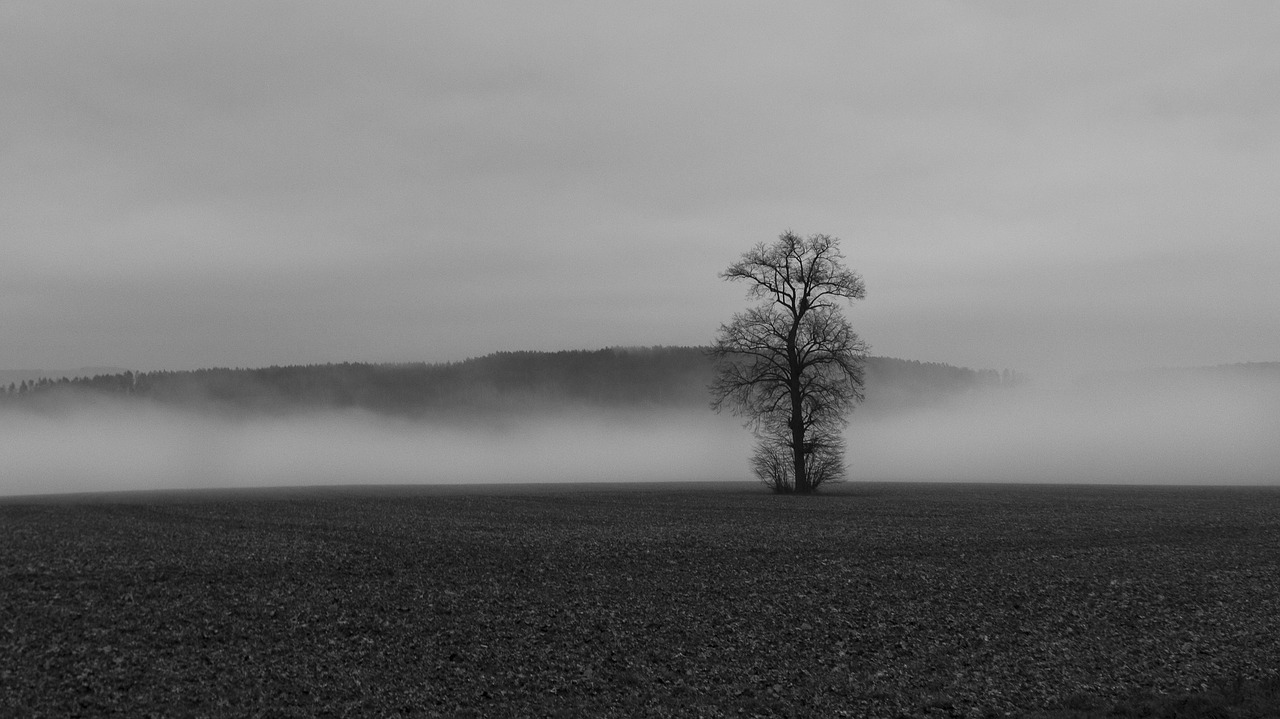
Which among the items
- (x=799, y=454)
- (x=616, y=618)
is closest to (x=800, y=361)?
(x=799, y=454)

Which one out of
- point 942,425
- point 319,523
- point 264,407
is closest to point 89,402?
point 264,407

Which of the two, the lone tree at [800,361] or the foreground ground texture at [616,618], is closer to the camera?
the foreground ground texture at [616,618]

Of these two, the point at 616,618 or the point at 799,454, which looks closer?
the point at 616,618

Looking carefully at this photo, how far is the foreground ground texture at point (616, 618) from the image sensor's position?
16891 millimetres

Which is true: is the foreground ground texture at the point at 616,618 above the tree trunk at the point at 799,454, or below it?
below

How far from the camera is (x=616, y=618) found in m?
21.7

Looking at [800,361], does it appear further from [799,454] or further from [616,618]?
[616,618]

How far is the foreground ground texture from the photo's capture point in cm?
1689

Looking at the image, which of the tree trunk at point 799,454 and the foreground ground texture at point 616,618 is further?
the tree trunk at point 799,454

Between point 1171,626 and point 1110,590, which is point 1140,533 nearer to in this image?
point 1110,590

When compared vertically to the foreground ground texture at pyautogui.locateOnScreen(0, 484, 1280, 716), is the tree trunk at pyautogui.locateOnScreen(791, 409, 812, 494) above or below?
above

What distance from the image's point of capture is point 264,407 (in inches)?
7771

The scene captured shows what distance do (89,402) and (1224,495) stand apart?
18423 cm

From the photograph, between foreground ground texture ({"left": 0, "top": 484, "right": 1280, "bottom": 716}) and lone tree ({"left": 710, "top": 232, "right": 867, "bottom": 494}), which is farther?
lone tree ({"left": 710, "top": 232, "right": 867, "bottom": 494})
